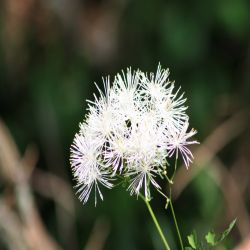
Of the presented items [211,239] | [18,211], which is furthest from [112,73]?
[211,239]

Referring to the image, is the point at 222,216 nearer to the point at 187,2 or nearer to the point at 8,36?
the point at 187,2

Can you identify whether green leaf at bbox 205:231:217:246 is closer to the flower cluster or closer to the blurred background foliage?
the flower cluster

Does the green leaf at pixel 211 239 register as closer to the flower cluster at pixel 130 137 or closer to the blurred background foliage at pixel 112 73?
the flower cluster at pixel 130 137

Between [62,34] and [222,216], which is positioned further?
[62,34]

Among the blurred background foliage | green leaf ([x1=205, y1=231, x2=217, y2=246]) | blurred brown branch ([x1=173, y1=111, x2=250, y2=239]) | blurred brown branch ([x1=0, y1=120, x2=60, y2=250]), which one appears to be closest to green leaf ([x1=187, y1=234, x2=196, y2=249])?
green leaf ([x1=205, y1=231, x2=217, y2=246])

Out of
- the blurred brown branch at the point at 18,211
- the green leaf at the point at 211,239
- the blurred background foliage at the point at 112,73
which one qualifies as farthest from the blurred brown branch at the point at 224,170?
the green leaf at the point at 211,239

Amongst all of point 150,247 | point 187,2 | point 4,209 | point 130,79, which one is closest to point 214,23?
point 187,2
